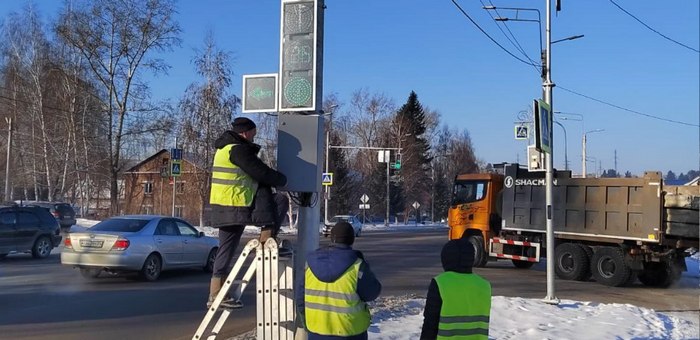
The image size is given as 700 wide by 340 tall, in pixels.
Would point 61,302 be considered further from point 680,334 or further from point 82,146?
point 82,146

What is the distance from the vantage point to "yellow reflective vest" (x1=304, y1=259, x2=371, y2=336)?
441cm

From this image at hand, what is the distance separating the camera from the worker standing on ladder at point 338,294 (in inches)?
174

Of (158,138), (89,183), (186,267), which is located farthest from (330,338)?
(89,183)

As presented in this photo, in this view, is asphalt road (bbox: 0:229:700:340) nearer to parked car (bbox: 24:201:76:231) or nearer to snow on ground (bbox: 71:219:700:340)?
snow on ground (bbox: 71:219:700:340)

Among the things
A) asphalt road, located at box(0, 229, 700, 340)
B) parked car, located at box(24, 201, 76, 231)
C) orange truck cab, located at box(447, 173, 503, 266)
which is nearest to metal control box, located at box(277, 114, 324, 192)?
asphalt road, located at box(0, 229, 700, 340)

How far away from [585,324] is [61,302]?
8.66 metres

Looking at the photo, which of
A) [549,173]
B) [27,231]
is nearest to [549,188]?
[549,173]

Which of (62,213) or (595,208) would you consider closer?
(595,208)

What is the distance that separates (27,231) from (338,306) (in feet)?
60.2

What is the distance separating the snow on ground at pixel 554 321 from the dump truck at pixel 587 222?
4.36 m

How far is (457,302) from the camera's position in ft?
13.8

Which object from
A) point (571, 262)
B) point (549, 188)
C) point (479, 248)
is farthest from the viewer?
point (479, 248)

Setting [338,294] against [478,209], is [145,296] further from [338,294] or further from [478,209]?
[478,209]

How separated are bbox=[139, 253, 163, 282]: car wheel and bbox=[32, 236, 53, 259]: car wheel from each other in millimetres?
7602
